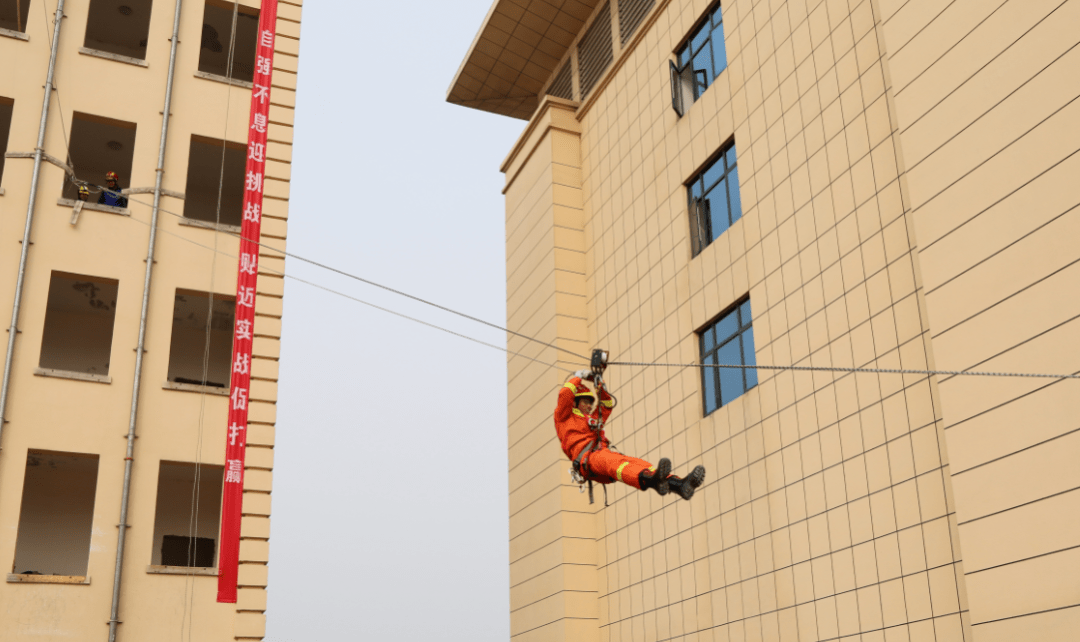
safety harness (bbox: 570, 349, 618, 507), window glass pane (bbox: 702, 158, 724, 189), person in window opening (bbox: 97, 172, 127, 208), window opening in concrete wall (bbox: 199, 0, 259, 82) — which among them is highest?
window opening in concrete wall (bbox: 199, 0, 259, 82)

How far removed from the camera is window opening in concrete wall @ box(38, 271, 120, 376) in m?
17.9

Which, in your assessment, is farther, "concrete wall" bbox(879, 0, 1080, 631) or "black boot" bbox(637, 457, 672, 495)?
"concrete wall" bbox(879, 0, 1080, 631)

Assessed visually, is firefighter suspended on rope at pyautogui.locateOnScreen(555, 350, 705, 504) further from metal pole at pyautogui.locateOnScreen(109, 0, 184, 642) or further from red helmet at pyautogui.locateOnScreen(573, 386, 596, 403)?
metal pole at pyautogui.locateOnScreen(109, 0, 184, 642)

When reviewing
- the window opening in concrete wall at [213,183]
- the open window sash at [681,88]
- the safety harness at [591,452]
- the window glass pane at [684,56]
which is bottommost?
the safety harness at [591,452]

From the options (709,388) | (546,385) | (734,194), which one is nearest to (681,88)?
(734,194)

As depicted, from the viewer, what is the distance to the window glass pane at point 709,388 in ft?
70.1

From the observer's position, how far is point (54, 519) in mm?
17156

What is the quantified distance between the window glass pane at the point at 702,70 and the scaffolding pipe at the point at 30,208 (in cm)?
1400

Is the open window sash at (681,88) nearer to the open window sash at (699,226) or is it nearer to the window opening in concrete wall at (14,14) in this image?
the open window sash at (699,226)

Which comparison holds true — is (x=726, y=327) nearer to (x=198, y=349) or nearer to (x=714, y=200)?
(x=714, y=200)

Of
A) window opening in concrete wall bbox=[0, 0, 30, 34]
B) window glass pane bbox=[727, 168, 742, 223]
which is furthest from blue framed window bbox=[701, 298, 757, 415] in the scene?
window opening in concrete wall bbox=[0, 0, 30, 34]

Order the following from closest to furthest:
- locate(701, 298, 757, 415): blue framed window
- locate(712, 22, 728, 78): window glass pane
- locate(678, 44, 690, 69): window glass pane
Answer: locate(701, 298, 757, 415): blue framed window, locate(712, 22, 728, 78): window glass pane, locate(678, 44, 690, 69): window glass pane

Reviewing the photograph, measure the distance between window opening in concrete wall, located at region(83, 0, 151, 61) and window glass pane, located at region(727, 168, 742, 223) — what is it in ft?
41.7

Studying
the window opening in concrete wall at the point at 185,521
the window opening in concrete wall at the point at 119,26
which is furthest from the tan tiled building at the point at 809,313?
the window opening in concrete wall at the point at 119,26
